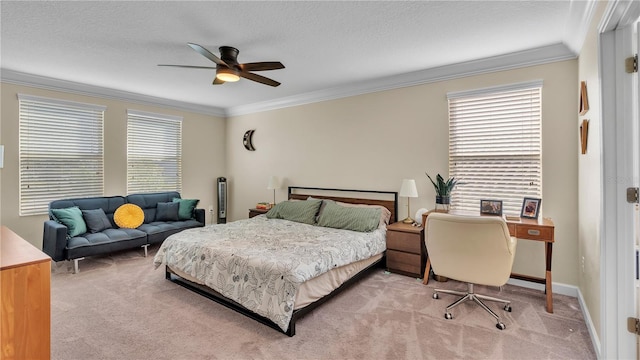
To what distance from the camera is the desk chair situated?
2480 millimetres

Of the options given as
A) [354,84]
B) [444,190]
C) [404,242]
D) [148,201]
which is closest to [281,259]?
[404,242]

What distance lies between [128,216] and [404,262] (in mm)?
4055

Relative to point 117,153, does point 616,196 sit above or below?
below

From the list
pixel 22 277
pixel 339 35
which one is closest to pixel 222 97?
pixel 339 35

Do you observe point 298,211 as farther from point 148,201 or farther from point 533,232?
point 533,232

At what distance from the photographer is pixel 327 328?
8.23 feet

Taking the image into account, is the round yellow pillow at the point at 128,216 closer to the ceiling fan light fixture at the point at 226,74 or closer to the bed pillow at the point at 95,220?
the bed pillow at the point at 95,220

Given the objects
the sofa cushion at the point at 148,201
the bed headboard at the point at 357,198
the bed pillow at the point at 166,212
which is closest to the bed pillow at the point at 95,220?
the sofa cushion at the point at 148,201

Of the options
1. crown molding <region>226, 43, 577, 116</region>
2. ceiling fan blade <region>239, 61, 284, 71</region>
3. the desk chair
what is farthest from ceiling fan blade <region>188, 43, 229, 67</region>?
the desk chair

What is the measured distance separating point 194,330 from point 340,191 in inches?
115

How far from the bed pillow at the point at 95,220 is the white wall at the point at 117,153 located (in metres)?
0.63

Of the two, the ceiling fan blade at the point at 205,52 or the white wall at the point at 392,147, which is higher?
the ceiling fan blade at the point at 205,52

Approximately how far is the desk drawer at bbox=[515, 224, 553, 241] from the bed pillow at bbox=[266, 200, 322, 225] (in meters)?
2.44

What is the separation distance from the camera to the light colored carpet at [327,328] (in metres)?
2.18
